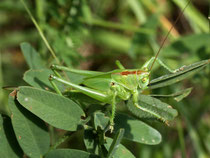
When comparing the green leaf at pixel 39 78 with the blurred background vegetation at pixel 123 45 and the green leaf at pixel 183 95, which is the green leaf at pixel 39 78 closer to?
the blurred background vegetation at pixel 123 45

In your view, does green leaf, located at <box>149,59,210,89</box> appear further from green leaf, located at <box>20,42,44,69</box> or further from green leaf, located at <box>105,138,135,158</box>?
green leaf, located at <box>20,42,44,69</box>

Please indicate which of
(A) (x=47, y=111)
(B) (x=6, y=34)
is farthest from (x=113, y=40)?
(A) (x=47, y=111)

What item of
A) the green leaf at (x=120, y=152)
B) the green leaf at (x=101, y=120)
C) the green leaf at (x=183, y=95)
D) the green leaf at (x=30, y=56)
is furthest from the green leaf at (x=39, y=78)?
the green leaf at (x=183, y=95)

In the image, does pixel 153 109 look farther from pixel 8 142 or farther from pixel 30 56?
pixel 30 56

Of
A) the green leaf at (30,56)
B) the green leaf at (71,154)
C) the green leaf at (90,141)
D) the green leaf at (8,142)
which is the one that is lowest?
the green leaf at (8,142)

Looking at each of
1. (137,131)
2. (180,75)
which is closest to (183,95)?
(180,75)

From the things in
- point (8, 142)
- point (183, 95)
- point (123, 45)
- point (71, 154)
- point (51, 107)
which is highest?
point (123, 45)
